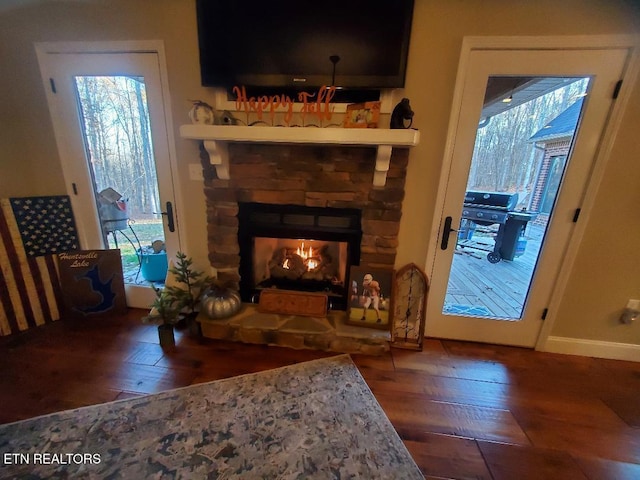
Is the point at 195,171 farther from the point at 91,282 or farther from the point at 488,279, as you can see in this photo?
the point at 488,279

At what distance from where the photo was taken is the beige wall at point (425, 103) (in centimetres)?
145

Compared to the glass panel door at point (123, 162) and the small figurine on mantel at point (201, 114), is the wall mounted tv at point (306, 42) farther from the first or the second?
the glass panel door at point (123, 162)

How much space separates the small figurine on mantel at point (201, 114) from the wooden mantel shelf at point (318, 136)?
67 millimetres

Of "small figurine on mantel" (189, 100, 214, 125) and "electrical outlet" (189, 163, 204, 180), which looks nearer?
"small figurine on mantel" (189, 100, 214, 125)

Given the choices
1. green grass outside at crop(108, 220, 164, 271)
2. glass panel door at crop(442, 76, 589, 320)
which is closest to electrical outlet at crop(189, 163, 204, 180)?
green grass outside at crop(108, 220, 164, 271)

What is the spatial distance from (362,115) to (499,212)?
1.22 m

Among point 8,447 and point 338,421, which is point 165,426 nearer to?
point 8,447

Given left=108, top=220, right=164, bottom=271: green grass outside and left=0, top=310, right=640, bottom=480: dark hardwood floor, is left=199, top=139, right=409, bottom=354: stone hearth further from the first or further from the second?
left=108, top=220, right=164, bottom=271: green grass outside

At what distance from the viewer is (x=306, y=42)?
149 centimetres

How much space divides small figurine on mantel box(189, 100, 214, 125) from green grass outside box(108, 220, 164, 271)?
97 centimetres

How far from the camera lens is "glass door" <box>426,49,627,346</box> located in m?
1.53

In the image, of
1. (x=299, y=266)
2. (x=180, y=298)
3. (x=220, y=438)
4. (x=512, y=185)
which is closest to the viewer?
(x=220, y=438)

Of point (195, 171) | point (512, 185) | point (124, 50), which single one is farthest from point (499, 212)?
point (124, 50)

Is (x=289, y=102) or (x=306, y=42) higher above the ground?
(x=306, y=42)
